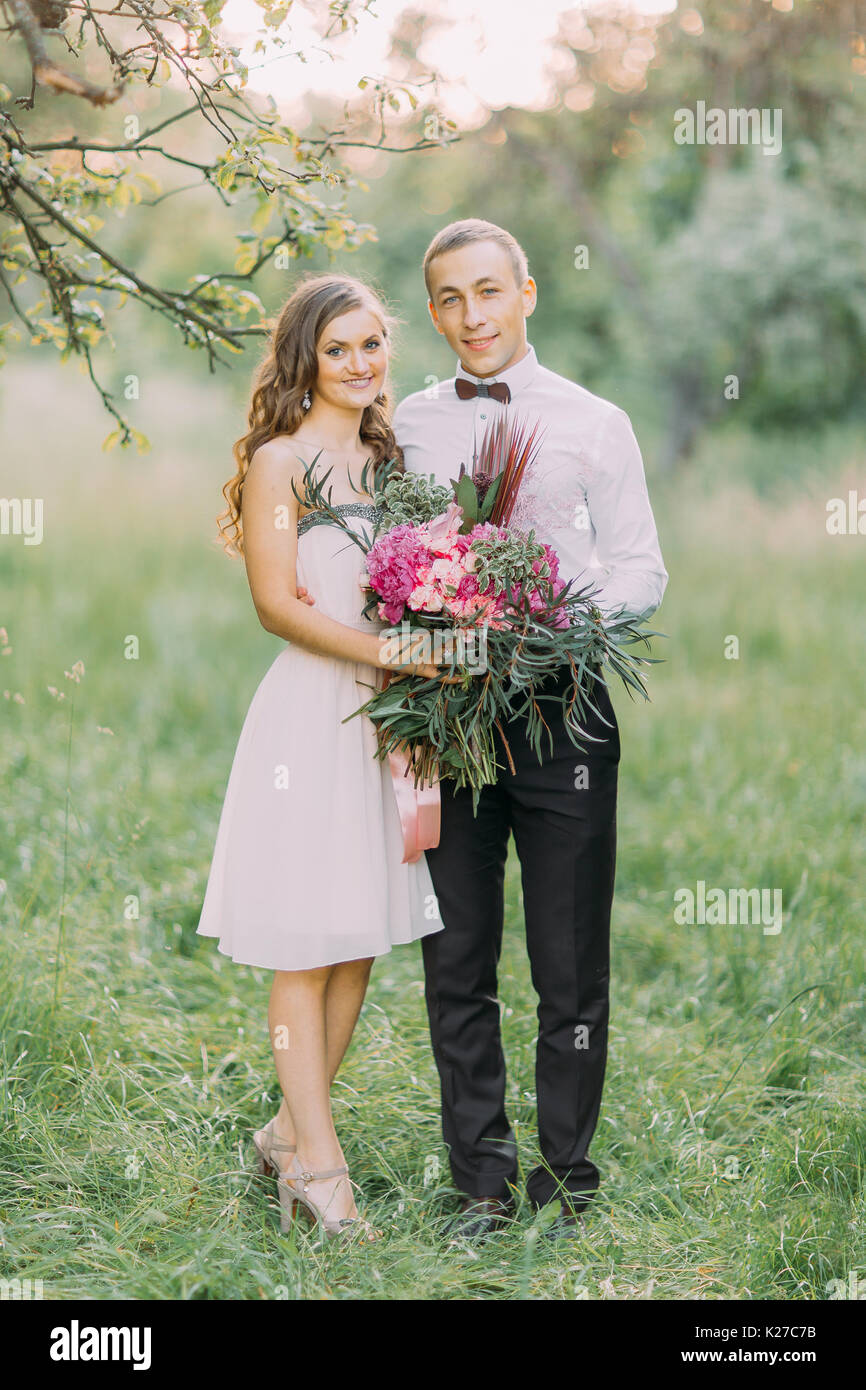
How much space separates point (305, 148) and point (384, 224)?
12780 mm

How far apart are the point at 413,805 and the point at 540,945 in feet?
1.63

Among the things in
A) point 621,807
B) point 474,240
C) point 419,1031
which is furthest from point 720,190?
point 419,1031

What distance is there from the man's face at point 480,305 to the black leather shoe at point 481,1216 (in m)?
2.01

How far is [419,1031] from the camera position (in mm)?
3961

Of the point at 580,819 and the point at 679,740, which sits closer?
the point at 580,819

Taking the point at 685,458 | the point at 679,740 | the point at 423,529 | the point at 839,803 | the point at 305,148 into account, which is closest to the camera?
the point at 423,529

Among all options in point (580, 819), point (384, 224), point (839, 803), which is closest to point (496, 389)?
point (580, 819)

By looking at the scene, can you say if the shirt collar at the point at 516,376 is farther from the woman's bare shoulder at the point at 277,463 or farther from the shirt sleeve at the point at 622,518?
the woman's bare shoulder at the point at 277,463

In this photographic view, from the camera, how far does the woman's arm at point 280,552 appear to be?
2.90m

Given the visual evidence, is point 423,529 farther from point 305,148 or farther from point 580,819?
point 305,148

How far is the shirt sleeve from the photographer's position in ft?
9.93

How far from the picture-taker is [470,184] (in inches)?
585

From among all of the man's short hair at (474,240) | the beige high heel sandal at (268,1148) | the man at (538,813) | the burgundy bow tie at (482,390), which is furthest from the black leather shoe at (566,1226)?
the man's short hair at (474,240)

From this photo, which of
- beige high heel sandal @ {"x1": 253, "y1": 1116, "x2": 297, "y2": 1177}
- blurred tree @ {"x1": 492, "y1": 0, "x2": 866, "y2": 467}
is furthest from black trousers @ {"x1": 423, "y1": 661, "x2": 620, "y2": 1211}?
blurred tree @ {"x1": 492, "y1": 0, "x2": 866, "y2": 467}
